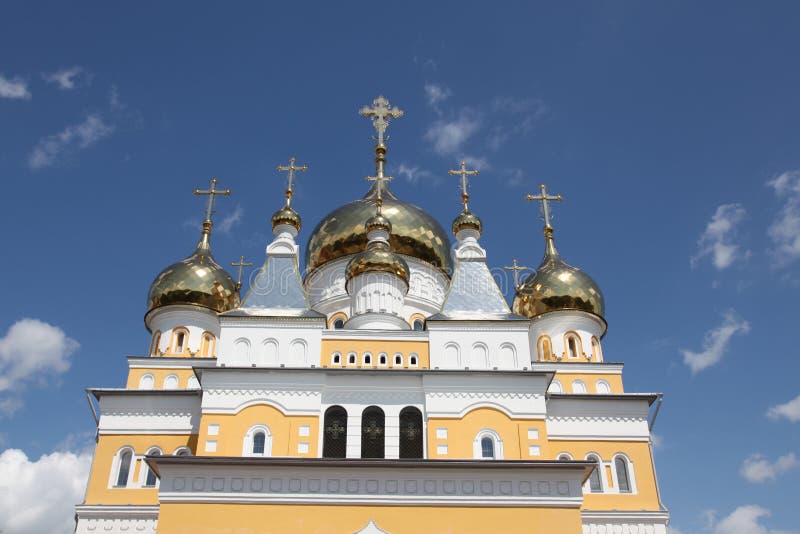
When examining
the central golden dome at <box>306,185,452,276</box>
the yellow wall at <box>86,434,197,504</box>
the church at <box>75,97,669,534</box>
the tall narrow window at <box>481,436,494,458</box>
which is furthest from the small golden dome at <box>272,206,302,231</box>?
the tall narrow window at <box>481,436,494,458</box>

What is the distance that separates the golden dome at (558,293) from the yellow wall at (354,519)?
28.3 ft

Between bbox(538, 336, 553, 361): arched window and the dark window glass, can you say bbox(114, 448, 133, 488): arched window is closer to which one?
the dark window glass

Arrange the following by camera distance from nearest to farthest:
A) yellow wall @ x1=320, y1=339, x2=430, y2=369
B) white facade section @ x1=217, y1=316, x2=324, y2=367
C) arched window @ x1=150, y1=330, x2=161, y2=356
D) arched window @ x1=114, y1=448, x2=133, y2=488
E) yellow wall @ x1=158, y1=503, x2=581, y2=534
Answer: yellow wall @ x1=158, y1=503, x2=581, y2=534, white facade section @ x1=217, y1=316, x2=324, y2=367, yellow wall @ x1=320, y1=339, x2=430, y2=369, arched window @ x1=114, y1=448, x2=133, y2=488, arched window @ x1=150, y1=330, x2=161, y2=356

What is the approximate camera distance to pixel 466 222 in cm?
1786

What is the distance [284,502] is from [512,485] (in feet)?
10.9

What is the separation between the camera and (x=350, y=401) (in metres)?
13.4

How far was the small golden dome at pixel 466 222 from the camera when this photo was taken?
1784cm

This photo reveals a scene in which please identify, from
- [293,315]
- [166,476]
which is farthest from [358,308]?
[166,476]

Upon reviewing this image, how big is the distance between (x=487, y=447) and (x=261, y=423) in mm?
3788

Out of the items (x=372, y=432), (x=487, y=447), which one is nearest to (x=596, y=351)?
(x=487, y=447)

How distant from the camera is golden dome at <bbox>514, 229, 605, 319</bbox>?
19328mm

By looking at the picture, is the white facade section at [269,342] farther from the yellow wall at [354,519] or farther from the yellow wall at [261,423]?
the yellow wall at [354,519]

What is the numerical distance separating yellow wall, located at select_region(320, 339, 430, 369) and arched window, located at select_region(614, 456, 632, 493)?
14.9ft

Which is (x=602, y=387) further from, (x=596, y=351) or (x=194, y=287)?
(x=194, y=287)
